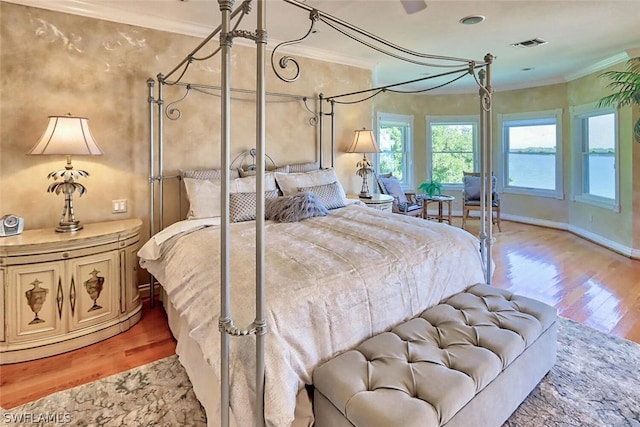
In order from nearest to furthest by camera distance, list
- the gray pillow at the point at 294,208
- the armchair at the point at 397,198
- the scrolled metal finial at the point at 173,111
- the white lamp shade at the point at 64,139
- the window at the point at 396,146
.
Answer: the white lamp shade at the point at 64,139
the gray pillow at the point at 294,208
the scrolled metal finial at the point at 173,111
the armchair at the point at 397,198
the window at the point at 396,146

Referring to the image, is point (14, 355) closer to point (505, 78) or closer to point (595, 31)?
point (595, 31)

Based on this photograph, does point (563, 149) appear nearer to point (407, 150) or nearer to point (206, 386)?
point (407, 150)

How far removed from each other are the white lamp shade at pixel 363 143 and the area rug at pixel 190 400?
2.85m

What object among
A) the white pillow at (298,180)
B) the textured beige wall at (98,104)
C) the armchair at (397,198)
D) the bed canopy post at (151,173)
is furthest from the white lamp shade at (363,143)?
the bed canopy post at (151,173)

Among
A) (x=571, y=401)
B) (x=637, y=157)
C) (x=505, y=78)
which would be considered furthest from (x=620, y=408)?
(x=505, y=78)

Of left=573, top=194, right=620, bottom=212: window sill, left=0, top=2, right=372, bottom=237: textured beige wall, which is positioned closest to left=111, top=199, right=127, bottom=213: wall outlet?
left=0, top=2, right=372, bottom=237: textured beige wall

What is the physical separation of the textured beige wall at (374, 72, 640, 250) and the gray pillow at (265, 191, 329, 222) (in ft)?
13.8

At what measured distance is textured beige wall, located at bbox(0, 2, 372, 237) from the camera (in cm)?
270

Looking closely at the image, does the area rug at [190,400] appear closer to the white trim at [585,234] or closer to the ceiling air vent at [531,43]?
the white trim at [585,234]

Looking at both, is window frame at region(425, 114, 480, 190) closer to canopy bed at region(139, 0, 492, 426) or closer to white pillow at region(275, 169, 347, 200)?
white pillow at region(275, 169, 347, 200)

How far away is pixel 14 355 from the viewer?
2.32 m

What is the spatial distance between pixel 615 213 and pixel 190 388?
5790 millimetres

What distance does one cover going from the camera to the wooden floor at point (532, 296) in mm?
2199

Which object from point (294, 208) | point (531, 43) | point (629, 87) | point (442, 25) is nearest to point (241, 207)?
point (294, 208)
